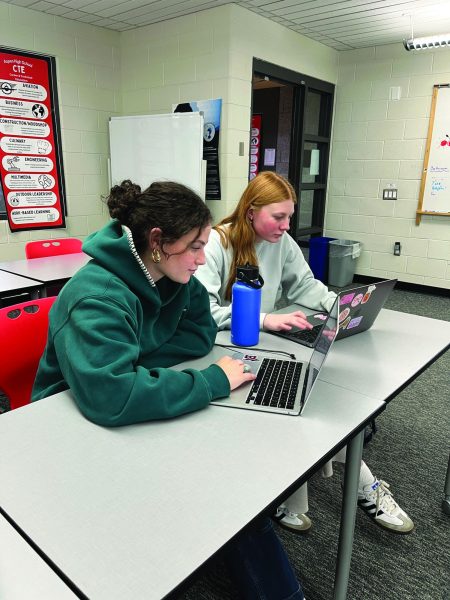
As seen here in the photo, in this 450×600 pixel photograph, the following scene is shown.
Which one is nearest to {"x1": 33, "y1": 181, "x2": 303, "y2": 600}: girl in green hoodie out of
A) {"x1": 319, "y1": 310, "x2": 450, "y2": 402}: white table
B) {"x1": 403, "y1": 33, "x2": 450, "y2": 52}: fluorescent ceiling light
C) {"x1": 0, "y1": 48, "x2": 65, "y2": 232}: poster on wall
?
{"x1": 319, "y1": 310, "x2": 450, "y2": 402}: white table

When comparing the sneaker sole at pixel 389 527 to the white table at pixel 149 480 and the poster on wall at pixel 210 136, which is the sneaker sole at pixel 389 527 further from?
the poster on wall at pixel 210 136

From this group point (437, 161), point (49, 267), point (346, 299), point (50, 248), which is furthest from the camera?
point (437, 161)

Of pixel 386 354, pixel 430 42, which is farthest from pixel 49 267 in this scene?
pixel 430 42

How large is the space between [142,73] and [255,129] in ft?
6.53

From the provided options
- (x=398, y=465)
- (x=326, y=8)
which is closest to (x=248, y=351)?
(x=398, y=465)

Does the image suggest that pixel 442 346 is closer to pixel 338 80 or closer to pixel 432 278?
pixel 432 278

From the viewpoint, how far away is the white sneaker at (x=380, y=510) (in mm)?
1641

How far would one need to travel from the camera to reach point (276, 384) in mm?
1221

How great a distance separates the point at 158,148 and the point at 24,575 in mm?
3892

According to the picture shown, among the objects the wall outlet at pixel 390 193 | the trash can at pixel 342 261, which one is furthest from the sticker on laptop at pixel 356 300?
the wall outlet at pixel 390 193

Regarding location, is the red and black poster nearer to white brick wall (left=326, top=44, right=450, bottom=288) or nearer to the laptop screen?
white brick wall (left=326, top=44, right=450, bottom=288)

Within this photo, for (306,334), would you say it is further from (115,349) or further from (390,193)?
(390,193)

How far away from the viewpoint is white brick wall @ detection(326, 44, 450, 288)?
15.4 feet

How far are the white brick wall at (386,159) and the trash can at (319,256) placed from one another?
380 mm
